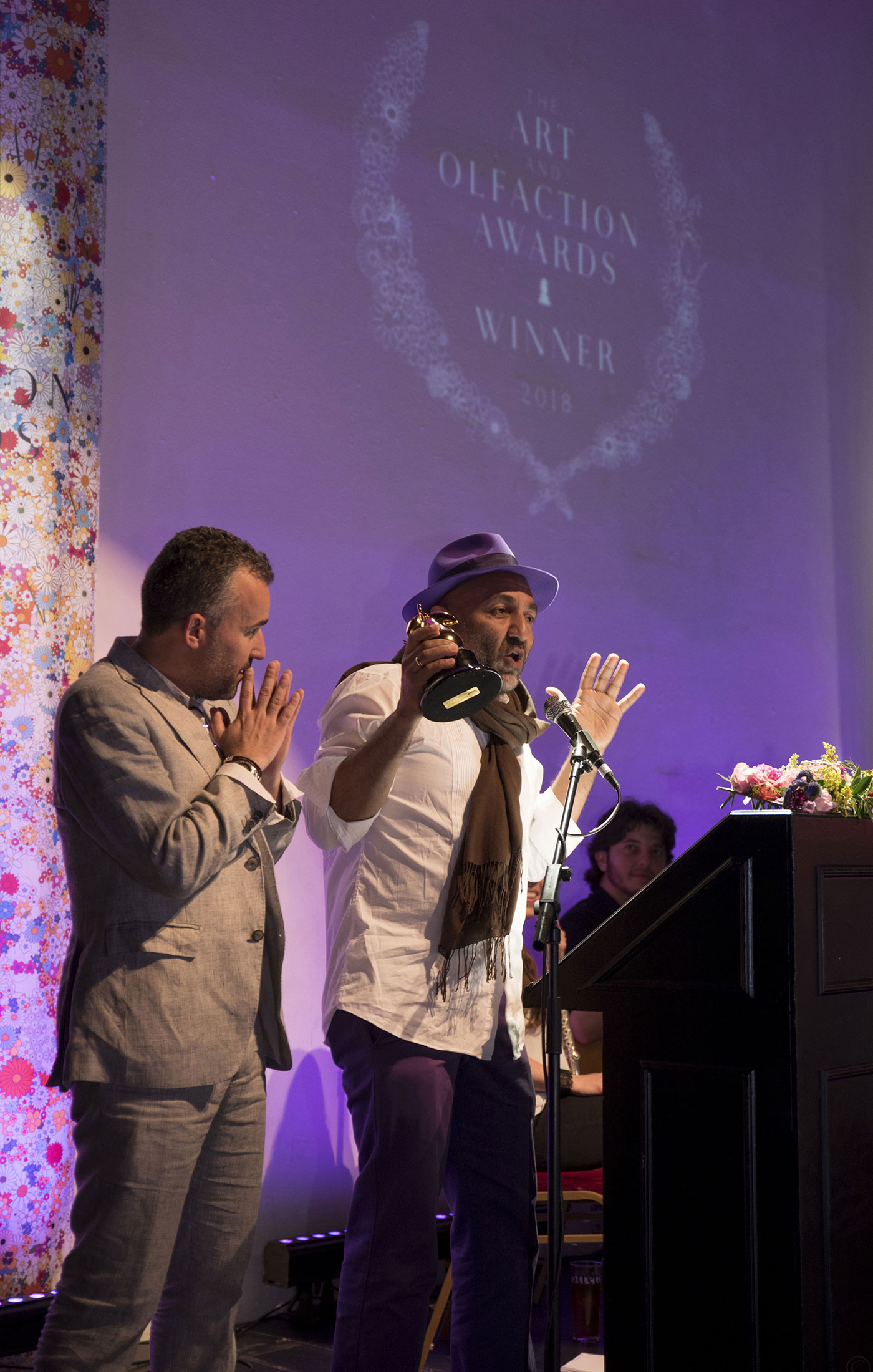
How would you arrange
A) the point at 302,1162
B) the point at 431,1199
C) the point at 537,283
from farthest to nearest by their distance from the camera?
the point at 537,283, the point at 302,1162, the point at 431,1199

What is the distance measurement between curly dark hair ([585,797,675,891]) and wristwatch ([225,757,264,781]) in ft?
7.42

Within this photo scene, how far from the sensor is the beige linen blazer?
179 centimetres

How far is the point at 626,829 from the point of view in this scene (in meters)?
4.07

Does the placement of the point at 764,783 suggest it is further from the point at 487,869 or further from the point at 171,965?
the point at 171,965

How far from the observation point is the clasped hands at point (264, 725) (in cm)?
198

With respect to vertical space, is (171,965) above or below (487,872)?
below

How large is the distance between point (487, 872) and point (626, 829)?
2.01 m

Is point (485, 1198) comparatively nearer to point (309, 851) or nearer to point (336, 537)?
point (309, 851)

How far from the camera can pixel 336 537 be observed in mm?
3600

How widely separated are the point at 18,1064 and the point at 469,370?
2523mm

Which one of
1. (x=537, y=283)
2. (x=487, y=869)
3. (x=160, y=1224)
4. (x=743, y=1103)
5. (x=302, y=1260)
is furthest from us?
(x=537, y=283)

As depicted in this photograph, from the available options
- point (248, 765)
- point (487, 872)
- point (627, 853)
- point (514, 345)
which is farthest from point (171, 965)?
point (514, 345)

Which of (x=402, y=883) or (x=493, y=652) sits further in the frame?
(x=493, y=652)

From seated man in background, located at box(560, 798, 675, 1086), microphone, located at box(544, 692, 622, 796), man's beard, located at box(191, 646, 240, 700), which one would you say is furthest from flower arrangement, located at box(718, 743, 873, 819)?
seated man in background, located at box(560, 798, 675, 1086)
